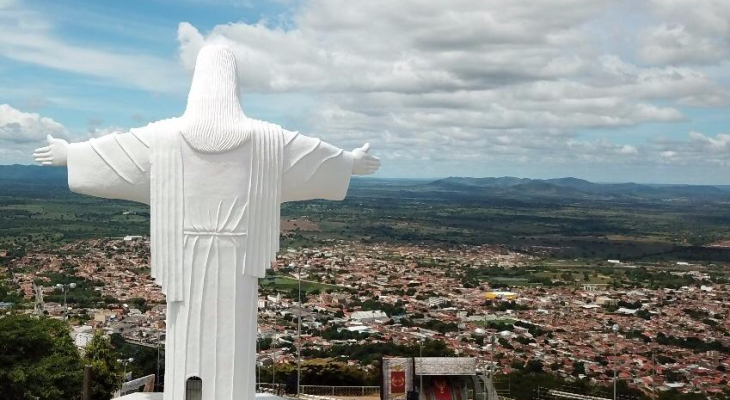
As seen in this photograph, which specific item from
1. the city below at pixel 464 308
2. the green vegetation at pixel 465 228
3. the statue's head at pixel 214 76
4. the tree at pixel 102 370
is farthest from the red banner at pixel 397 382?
the green vegetation at pixel 465 228

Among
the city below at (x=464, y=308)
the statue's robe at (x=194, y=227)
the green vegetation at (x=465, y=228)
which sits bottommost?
the city below at (x=464, y=308)

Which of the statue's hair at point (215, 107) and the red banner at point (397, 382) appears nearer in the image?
the statue's hair at point (215, 107)

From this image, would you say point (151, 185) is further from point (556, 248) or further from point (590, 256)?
point (556, 248)

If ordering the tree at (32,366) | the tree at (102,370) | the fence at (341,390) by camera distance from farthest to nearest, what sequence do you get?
the fence at (341,390)
the tree at (102,370)
the tree at (32,366)

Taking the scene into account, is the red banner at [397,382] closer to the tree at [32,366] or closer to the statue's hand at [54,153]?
the tree at [32,366]

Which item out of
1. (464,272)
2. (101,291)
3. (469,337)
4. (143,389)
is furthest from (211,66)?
(464,272)

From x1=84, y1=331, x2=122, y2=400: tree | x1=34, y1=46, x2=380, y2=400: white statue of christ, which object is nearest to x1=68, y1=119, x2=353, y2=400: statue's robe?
x1=34, y1=46, x2=380, y2=400: white statue of christ

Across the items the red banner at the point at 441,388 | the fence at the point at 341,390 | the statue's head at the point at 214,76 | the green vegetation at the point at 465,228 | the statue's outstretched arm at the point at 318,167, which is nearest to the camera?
the statue's head at the point at 214,76

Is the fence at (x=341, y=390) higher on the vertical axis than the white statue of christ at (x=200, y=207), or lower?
lower

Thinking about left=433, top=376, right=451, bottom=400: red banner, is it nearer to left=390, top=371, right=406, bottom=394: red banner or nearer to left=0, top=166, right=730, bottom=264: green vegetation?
left=390, top=371, right=406, bottom=394: red banner
